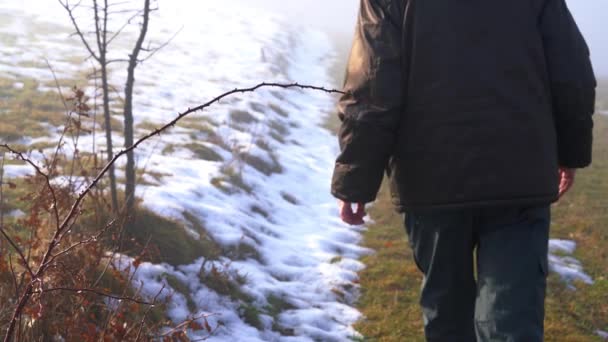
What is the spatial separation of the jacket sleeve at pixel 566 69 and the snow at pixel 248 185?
2.25 meters

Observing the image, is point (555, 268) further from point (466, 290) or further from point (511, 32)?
point (511, 32)

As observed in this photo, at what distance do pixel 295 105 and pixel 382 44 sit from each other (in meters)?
11.4

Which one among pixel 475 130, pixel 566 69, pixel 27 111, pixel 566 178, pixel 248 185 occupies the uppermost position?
pixel 566 69

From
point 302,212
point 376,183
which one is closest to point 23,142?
point 302,212

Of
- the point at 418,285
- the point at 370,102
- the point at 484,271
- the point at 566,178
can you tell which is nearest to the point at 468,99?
the point at 370,102

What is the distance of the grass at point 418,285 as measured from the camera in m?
4.42

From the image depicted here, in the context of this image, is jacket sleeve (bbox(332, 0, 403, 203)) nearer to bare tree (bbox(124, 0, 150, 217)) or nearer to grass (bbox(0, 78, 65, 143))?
bare tree (bbox(124, 0, 150, 217))

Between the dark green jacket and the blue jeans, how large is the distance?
0.11 metres

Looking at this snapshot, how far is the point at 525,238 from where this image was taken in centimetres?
246

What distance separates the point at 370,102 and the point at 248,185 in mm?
4694

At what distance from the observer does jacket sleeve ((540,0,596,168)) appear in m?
2.62

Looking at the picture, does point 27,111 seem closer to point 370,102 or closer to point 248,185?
point 248,185

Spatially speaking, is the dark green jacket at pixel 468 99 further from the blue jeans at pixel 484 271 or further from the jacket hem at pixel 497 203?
the blue jeans at pixel 484 271

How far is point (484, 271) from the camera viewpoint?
2.54 metres
